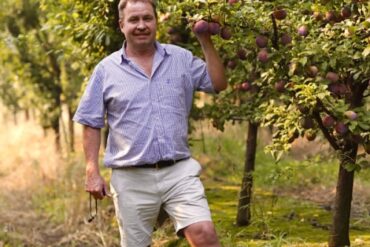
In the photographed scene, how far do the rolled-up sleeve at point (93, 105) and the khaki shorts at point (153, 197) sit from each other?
0.29 metres

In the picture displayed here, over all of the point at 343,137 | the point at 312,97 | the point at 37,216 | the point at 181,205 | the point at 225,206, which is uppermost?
the point at 312,97

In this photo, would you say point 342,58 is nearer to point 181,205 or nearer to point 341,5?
point 341,5

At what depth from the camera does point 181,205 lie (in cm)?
324

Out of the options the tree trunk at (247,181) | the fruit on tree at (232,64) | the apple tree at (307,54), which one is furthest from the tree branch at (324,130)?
the tree trunk at (247,181)

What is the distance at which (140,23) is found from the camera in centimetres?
329

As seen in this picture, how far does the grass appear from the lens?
491 centimetres

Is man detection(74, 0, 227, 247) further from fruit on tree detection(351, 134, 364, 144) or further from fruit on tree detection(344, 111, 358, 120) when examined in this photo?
fruit on tree detection(351, 134, 364, 144)

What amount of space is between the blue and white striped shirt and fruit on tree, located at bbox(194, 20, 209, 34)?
230 mm

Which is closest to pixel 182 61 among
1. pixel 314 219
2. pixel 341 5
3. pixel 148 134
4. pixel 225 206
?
pixel 148 134

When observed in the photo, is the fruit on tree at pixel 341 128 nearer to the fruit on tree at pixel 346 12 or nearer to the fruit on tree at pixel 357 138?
the fruit on tree at pixel 357 138

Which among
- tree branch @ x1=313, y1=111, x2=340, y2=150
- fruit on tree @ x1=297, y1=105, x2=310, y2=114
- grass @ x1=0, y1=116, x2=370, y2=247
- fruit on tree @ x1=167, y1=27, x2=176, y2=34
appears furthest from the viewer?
fruit on tree @ x1=167, y1=27, x2=176, y2=34

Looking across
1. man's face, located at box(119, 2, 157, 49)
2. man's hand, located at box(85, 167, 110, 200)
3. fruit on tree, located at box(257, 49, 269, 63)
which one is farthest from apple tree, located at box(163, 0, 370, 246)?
man's hand, located at box(85, 167, 110, 200)

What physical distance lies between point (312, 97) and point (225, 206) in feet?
10.9

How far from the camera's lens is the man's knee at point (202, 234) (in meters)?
3.11
